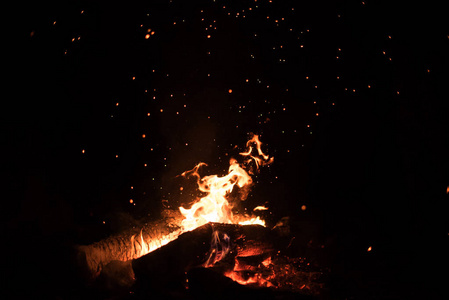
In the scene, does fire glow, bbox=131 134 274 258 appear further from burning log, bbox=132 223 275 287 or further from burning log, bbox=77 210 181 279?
burning log, bbox=132 223 275 287

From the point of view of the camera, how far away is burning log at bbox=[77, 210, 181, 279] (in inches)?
118

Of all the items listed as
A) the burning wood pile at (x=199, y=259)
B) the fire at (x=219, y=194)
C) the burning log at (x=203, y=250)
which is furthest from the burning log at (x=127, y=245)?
the burning log at (x=203, y=250)

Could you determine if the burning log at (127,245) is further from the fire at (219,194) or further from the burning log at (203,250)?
the burning log at (203,250)

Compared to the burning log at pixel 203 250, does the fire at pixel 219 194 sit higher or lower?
higher

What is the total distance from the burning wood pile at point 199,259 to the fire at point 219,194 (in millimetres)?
32

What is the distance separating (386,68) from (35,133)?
18.2 feet

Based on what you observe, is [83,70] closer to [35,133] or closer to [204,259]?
[35,133]

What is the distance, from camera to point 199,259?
300cm

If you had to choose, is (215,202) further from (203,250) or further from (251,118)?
(251,118)

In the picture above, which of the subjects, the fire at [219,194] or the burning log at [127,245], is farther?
the fire at [219,194]

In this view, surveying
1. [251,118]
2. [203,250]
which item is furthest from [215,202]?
[251,118]

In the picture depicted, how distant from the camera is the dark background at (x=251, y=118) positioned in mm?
3834

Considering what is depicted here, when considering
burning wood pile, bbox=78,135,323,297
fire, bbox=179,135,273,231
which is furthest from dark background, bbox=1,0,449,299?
burning wood pile, bbox=78,135,323,297

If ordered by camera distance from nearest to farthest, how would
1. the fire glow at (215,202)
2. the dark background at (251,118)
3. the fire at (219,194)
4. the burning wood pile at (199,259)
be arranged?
the burning wood pile at (199,259)
the fire glow at (215,202)
the dark background at (251,118)
the fire at (219,194)
